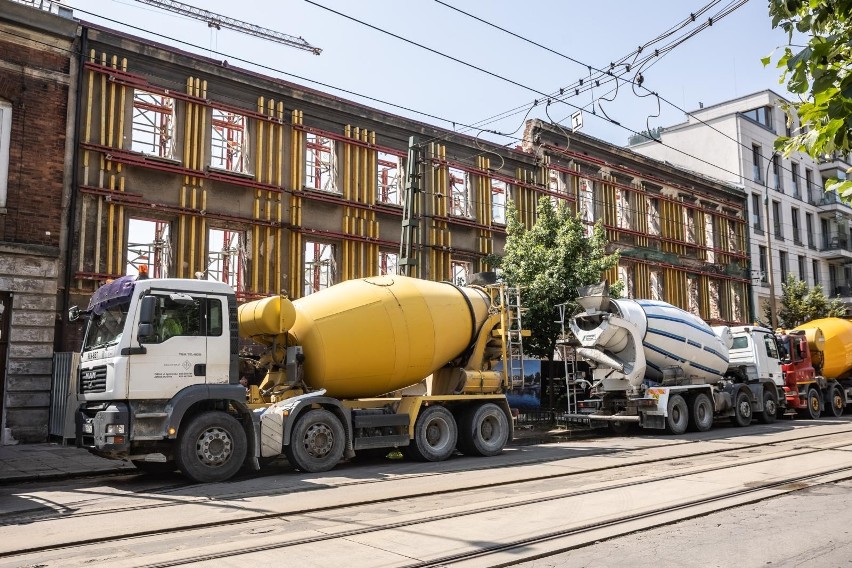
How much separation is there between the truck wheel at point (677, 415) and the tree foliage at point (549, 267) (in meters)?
3.43

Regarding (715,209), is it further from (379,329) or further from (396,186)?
(379,329)

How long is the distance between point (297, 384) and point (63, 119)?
9.09 meters

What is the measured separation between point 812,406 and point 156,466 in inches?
819

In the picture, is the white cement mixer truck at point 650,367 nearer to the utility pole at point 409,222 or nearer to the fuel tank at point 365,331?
the utility pole at point 409,222

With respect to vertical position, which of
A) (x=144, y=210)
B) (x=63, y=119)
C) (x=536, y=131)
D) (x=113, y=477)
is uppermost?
(x=536, y=131)

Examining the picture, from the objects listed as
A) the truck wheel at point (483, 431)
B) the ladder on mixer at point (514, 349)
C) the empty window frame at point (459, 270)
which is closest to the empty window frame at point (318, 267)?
the empty window frame at point (459, 270)

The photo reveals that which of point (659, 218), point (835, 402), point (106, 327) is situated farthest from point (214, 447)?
point (659, 218)

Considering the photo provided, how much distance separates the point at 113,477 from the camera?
11.8 m

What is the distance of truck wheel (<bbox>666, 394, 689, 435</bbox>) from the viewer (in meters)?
Result: 17.7

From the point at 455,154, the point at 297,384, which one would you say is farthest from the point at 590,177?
the point at 297,384

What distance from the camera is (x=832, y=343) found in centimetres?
2480

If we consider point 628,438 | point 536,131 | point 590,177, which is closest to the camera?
point 628,438

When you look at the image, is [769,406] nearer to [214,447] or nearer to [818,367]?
[818,367]

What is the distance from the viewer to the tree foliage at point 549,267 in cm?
1970
